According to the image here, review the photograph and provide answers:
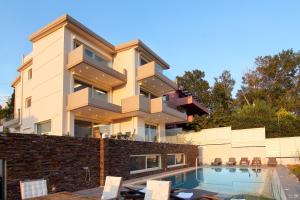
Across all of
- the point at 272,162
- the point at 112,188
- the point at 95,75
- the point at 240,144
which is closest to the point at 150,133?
the point at 95,75

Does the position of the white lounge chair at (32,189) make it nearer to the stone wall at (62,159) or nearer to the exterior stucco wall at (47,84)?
the stone wall at (62,159)

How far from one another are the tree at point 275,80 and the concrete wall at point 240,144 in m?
14.3

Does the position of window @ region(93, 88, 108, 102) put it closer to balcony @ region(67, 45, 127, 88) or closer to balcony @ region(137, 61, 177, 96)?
balcony @ region(67, 45, 127, 88)

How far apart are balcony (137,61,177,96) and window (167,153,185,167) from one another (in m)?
6.12

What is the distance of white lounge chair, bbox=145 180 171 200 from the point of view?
6301mm

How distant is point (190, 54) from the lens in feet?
94.8

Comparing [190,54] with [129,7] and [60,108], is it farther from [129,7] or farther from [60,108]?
[60,108]

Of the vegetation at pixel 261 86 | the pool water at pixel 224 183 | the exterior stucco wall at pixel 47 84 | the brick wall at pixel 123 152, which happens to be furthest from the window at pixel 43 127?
the vegetation at pixel 261 86

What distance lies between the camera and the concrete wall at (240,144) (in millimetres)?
27141

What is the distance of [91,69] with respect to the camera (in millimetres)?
20438

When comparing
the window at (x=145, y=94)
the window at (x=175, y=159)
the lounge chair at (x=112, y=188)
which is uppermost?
the window at (x=145, y=94)

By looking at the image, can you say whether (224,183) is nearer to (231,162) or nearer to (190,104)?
(231,162)

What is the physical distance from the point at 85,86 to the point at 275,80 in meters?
30.7

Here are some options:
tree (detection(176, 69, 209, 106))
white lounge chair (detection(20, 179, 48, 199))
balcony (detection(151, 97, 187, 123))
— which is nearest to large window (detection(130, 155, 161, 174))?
balcony (detection(151, 97, 187, 123))
